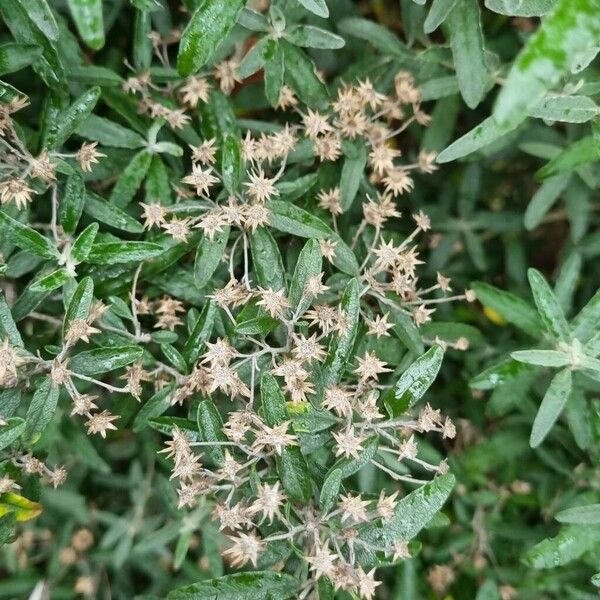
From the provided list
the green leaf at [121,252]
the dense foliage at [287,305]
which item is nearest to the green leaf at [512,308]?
the dense foliage at [287,305]

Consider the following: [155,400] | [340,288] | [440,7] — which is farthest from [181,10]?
[155,400]

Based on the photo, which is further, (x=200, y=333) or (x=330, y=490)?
(x=200, y=333)

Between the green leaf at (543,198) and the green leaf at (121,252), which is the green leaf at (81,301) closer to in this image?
the green leaf at (121,252)

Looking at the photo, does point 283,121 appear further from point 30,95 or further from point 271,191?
point 30,95

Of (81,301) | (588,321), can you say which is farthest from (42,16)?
(588,321)

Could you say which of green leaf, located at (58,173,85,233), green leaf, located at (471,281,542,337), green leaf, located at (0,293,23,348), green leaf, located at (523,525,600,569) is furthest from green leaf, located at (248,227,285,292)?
green leaf, located at (523,525,600,569)

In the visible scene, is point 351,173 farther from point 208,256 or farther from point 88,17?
point 88,17

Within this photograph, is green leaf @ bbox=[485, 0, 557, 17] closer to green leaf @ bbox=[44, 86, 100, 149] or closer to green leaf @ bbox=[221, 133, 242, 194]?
green leaf @ bbox=[221, 133, 242, 194]
